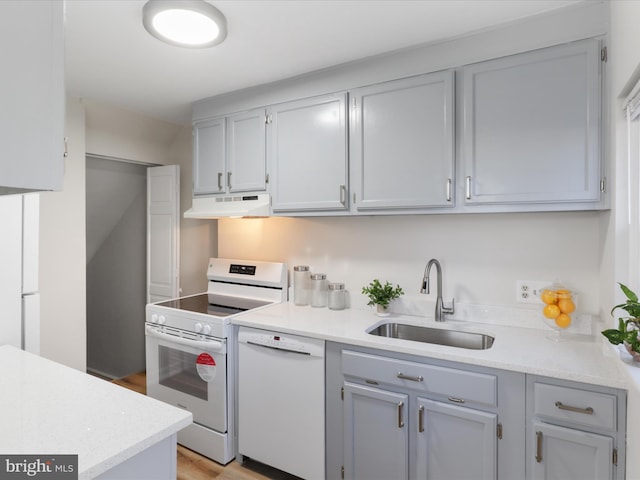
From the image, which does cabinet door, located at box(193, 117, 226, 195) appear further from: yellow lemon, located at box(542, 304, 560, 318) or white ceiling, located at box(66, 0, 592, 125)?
yellow lemon, located at box(542, 304, 560, 318)

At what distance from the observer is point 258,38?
196cm

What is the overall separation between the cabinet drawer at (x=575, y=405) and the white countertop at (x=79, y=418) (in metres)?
1.30

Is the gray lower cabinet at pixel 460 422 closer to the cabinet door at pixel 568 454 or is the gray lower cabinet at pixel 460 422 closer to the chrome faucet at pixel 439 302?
the cabinet door at pixel 568 454

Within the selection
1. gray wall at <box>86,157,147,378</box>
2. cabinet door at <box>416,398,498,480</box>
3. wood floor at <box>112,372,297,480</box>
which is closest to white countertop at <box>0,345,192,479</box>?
cabinet door at <box>416,398,498,480</box>

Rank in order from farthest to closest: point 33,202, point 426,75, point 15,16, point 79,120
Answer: point 79,120
point 426,75
point 33,202
point 15,16

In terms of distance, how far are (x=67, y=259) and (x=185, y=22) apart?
2.07m

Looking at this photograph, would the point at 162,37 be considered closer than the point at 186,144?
Yes

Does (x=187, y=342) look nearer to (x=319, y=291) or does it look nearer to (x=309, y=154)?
(x=319, y=291)

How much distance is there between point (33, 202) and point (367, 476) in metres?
1.94

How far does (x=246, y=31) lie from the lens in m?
1.88

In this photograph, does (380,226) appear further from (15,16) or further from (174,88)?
(15,16)

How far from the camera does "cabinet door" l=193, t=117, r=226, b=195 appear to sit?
109 inches

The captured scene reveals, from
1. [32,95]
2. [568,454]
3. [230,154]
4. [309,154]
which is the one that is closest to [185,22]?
[309,154]

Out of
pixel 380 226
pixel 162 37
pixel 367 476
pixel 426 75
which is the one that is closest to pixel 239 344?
pixel 367 476
